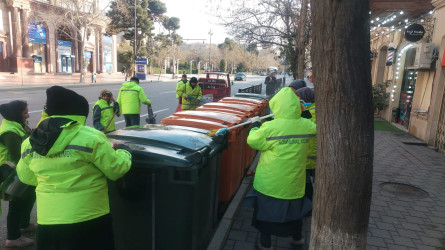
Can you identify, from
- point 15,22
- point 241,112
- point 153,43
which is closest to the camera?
point 241,112

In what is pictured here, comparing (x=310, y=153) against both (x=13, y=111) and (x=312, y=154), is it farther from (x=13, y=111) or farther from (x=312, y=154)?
(x=13, y=111)

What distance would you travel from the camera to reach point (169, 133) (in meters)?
3.27

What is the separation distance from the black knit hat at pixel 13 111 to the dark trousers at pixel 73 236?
1.57 meters

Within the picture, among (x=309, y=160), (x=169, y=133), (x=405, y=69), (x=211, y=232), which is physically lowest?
(x=211, y=232)

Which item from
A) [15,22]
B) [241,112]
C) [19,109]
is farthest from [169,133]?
[15,22]

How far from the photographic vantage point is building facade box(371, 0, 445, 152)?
852 centimetres

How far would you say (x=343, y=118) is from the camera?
201 cm

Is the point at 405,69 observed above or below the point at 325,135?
above

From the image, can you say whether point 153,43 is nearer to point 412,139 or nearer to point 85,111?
point 412,139

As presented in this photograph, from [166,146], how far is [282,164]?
1092 mm

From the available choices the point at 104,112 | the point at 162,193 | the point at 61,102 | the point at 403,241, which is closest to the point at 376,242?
the point at 403,241

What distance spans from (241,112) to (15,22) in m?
32.5

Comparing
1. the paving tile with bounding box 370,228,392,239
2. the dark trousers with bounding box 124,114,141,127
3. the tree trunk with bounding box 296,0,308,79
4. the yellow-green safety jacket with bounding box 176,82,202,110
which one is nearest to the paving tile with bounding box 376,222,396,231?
the paving tile with bounding box 370,228,392,239

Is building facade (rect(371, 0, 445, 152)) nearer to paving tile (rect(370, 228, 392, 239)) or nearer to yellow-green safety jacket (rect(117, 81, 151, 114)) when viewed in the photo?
paving tile (rect(370, 228, 392, 239))
